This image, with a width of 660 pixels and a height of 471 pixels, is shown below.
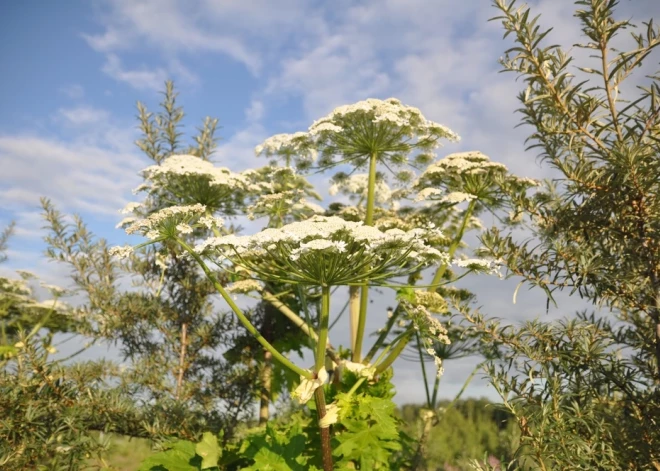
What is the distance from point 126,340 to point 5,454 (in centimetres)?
264

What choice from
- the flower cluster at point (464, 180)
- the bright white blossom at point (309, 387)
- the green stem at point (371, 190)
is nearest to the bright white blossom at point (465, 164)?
the flower cluster at point (464, 180)

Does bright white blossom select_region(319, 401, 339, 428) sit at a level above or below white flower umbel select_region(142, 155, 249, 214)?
below

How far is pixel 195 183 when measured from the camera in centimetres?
605

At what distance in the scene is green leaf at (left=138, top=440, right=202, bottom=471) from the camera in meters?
4.55

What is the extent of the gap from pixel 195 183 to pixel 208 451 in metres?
2.91

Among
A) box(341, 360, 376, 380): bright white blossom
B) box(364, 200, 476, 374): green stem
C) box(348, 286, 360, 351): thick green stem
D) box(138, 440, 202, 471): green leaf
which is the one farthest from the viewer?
box(348, 286, 360, 351): thick green stem

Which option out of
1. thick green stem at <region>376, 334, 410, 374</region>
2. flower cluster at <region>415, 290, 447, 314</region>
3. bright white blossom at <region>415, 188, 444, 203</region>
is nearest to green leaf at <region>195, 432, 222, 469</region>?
thick green stem at <region>376, 334, 410, 374</region>

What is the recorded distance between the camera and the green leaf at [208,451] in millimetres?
4612

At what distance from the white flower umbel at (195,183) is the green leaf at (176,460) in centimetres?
264

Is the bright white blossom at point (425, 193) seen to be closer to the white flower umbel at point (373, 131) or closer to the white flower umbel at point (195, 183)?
the white flower umbel at point (373, 131)

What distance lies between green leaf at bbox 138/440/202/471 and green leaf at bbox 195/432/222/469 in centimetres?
18

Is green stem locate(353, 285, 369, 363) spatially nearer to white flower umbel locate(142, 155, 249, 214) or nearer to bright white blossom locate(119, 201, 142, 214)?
white flower umbel locate(142, 155, 249, 214)

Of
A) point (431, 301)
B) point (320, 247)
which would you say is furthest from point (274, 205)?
point (320, 247)

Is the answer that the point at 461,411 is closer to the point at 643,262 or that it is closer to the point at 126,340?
the point at 126,340
